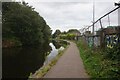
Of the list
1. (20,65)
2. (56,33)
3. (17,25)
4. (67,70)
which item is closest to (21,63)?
(20,65)

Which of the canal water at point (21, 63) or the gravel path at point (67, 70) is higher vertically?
the gravel path at point (67, 70)

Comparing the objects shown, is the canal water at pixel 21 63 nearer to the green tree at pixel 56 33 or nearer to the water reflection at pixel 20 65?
the water reflection at pixel 20 65

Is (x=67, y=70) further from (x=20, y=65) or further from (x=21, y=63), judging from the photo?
(x=21, y=63)

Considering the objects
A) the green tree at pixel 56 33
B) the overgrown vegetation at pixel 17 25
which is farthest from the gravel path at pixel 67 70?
the green tree at pixel 56 33

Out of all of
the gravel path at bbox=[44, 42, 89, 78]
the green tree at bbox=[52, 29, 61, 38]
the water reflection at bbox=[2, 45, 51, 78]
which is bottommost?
the water reflection at bbox=[2, 45, 51, 78]

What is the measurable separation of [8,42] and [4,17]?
5.63 m

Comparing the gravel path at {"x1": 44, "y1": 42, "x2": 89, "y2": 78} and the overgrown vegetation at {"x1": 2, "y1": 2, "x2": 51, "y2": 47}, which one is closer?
the gravel path at {"x1": 44, "y1": 42, "x2": 89, "y2": 78}

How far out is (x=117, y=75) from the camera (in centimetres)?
925

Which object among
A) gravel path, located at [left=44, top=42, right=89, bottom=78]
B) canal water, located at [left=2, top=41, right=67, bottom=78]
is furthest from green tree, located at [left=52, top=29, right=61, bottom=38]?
gravel path, located at [left=44, top=42, right=89, bottom=78]

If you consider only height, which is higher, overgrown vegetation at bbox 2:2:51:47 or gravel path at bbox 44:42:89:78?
overgrown vegetation at bbox 2:2:51:47

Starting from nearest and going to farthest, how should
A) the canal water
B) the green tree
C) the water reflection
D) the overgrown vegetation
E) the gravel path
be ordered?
1. the gravel path
2. the water reflection
3. the canal water
4. the overgrown vegetation
5. the green tree

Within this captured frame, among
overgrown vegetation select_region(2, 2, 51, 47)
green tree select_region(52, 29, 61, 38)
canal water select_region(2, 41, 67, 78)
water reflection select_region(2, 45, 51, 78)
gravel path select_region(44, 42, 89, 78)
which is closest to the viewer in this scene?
gravel path select_region(44, 42, 89, 78)

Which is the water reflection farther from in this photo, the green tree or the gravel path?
the green tree

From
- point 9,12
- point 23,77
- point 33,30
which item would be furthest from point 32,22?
point 23,77
